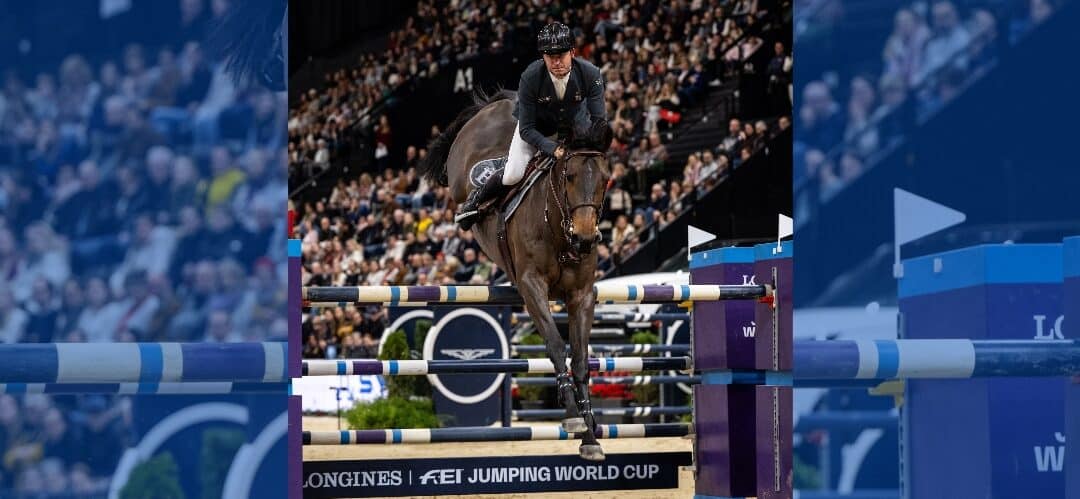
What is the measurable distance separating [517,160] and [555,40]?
677 mm

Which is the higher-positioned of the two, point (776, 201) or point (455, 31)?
point (455, 31)

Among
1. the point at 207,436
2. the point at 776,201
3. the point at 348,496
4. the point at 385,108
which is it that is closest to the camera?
the point at 207,436

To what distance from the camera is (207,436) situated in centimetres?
194

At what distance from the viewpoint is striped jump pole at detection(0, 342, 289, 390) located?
184cm

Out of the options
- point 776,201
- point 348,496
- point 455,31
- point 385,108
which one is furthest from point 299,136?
point 348,496

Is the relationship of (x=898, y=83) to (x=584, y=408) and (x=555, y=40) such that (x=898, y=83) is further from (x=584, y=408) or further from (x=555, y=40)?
(x=555, y=40)

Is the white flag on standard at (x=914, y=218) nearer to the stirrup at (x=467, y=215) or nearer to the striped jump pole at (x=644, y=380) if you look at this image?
the striped jump pole at (x=644, y=380)

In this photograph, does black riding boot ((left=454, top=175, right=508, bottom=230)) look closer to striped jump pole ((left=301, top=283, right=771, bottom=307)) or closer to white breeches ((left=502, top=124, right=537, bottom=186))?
white breeches ((left=502, top=124, right=537, bottom=186))

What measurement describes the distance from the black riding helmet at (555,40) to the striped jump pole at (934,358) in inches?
170

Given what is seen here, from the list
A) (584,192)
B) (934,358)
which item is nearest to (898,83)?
(934,358)

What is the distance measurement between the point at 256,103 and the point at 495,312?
8.48m

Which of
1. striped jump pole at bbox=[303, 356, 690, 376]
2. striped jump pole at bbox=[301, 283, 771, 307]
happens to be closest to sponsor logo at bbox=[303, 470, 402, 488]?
striped jump pole at bbox=[303, 356, 690, 376]

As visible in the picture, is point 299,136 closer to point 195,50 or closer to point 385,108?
point 385,108

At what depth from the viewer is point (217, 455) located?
1.94m
